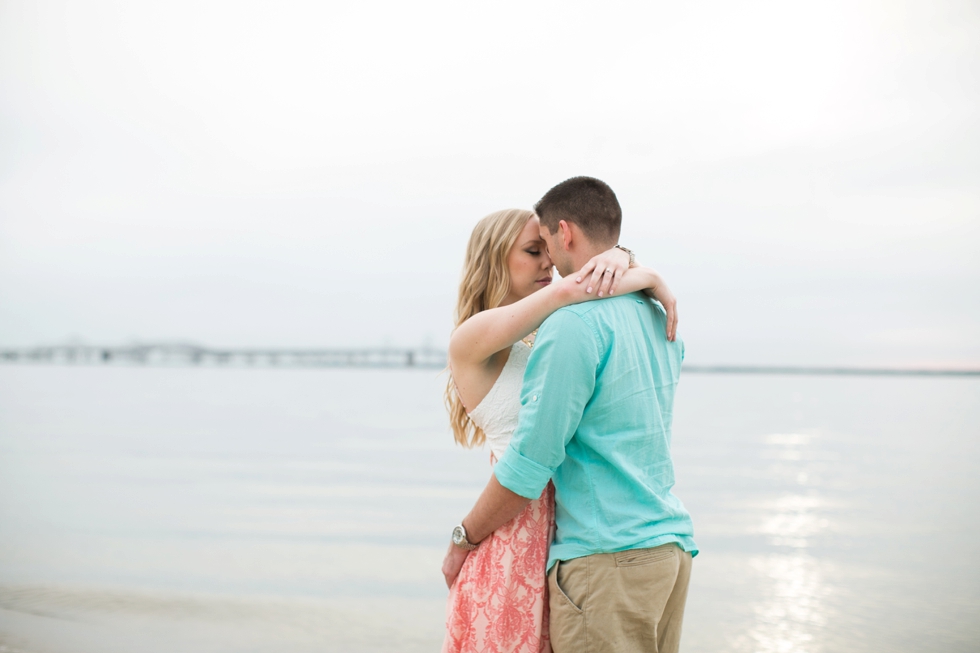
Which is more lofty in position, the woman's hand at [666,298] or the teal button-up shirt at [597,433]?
the woman's hand at [666,298]

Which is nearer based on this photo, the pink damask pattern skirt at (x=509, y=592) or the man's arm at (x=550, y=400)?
the man's arm at (x=550, y=400)

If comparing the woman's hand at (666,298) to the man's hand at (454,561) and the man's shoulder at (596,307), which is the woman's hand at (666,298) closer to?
the man's shoulder at (596,307)

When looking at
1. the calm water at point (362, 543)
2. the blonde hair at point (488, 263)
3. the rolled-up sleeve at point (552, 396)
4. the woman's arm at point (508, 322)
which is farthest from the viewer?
the calm water at point (362, 543)

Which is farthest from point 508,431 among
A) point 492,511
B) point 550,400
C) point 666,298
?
point 666,298

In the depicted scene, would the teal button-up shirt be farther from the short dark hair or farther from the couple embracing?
the short dark hair

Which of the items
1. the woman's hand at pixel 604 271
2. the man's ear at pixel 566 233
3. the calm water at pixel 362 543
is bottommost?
the calm water at pixel 362 543

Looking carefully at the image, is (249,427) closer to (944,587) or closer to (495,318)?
(944,587)

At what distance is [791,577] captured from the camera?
7.00 m

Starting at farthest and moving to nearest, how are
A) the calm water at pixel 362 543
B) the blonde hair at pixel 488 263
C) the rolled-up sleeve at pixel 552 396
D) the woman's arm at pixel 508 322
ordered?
the calm water at pixel 362 543 → the blonde hair at pixel 488 263 → the woman's arm at pixel 508 322 → the rolled-up sleeve at pixel 552 396

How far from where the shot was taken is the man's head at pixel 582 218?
1.92m

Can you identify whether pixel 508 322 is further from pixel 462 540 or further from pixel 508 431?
pixel 462 540

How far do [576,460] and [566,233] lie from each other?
61cm

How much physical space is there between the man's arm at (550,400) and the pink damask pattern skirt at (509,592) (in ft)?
0.60

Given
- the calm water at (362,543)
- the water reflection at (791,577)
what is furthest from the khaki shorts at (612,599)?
the water reflection at (791,577)
